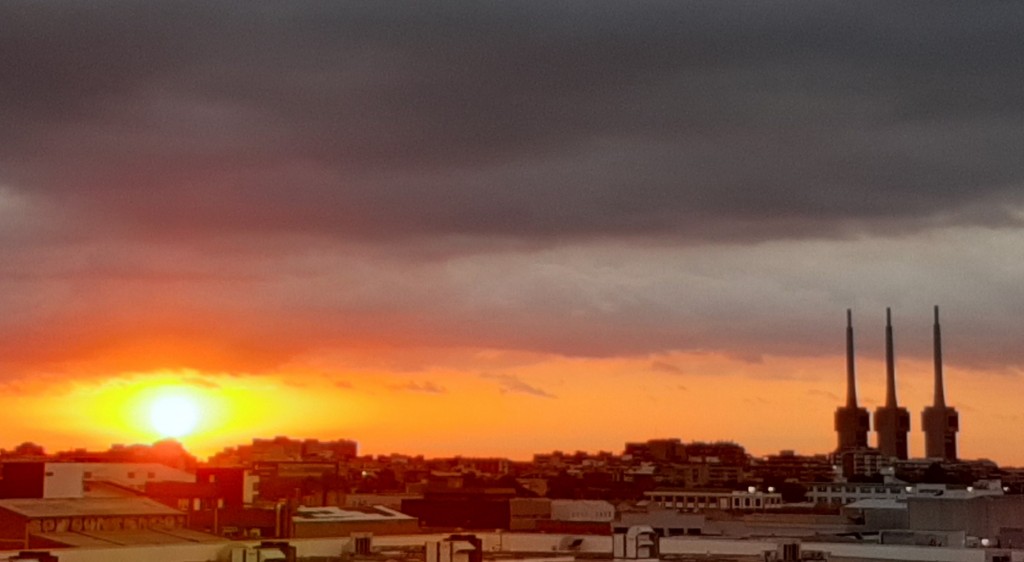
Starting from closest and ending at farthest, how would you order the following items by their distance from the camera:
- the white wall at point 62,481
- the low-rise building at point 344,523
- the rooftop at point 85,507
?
the rooftop at point 85,507, the white wall at point 62,481, the low-rise building at point 344,523

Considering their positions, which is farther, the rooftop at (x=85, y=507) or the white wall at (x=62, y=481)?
the white wall at (x=62, y=481)

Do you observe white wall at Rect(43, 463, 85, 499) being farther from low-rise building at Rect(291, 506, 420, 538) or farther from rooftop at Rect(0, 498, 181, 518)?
low-rise building at Rect(291, 506, 420, 538)

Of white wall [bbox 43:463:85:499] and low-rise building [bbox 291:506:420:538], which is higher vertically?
white wall [bbox 43:463:85:499]

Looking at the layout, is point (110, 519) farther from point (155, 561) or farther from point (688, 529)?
point (688, 529)

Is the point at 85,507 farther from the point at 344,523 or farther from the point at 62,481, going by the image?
the point at 344,523

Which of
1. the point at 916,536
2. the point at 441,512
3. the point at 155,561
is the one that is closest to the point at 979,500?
the point at 916,536

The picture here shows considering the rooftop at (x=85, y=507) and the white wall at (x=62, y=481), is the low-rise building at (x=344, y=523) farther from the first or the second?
the white wall at (x=62, y=481)

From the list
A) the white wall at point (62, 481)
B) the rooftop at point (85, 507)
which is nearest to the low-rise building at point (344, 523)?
the rooftop at point (85, 507)

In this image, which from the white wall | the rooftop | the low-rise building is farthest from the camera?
the low-rise building

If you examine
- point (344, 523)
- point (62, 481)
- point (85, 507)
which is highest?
point (62, 481)

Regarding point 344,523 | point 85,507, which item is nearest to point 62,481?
point 85,507

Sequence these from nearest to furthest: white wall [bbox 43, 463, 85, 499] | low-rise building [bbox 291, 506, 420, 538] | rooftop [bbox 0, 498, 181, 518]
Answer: rooftop [bbox 0, 498, 181, 518] → white wall [bbox 43, 463, 85, 499] → low-rise building [bbox 291, 506, 420, 538]

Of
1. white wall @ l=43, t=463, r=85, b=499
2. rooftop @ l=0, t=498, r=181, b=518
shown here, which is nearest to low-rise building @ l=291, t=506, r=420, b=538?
rooftop @ l=0, t=498, r=181, b=518

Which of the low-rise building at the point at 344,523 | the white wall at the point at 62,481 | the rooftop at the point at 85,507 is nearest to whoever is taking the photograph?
the rooftop at the point at 85,507
